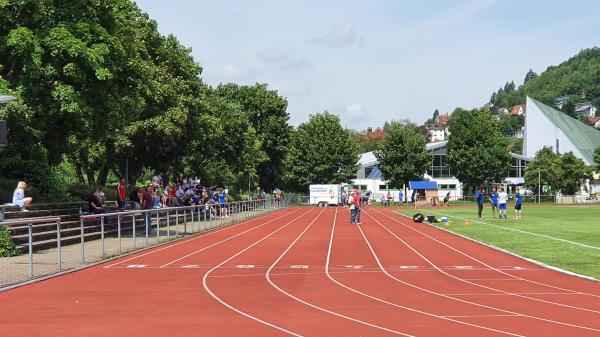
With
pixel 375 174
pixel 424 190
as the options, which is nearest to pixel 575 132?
pixel 375 174

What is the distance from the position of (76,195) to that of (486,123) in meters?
62.6

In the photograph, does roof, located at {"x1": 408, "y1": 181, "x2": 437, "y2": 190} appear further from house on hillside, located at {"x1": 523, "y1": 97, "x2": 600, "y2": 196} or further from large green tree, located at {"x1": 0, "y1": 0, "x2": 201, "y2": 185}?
large green tree, located at {"x1": 0, "y1": 0, "x2": 201, "y2": 185}

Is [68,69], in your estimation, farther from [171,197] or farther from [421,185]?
[421,185]

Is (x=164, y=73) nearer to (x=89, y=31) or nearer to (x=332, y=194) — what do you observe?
(x=89, y=31)

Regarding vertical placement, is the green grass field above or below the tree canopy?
below

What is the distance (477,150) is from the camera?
81.6 metres

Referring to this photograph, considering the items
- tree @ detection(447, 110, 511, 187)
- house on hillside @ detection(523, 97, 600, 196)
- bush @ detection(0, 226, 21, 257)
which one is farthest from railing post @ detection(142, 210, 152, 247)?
house on hillside @ detection(523, 97, 600, 196)

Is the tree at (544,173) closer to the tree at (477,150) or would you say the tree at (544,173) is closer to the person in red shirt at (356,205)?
the tree at (477,150)

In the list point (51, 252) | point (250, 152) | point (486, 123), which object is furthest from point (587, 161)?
point (51, 252)

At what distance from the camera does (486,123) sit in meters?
83.4

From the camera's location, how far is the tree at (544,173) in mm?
82562

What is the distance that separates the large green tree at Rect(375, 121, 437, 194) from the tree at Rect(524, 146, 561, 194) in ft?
40.0

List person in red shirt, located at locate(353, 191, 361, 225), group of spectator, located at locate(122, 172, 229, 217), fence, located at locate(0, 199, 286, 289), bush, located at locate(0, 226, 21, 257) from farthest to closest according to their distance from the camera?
person in red shirt, located at locate(353, 191, 361, 225) → group of spectator, located at locate(122, 172, 229, 217) → bush, located at locate(0, 226, 21, 257) → fence, located at locate(0, 199, 286, 289)

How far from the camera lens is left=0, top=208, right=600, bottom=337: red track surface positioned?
28.4 feet
